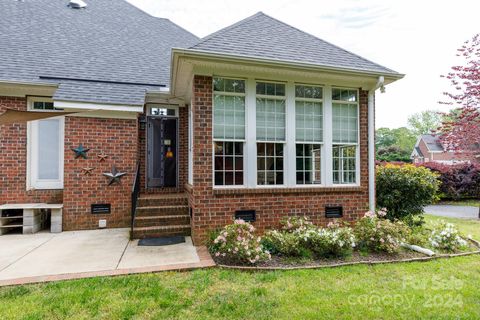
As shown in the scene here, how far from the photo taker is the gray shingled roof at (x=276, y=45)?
5145 mm

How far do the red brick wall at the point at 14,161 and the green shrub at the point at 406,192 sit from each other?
8.74 meters

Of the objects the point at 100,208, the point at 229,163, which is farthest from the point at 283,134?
the point at 100,208

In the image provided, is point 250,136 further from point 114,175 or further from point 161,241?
point 114,175

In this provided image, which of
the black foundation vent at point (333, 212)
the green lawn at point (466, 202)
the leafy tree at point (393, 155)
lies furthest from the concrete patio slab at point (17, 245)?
the leafy tree at point (393, 155)

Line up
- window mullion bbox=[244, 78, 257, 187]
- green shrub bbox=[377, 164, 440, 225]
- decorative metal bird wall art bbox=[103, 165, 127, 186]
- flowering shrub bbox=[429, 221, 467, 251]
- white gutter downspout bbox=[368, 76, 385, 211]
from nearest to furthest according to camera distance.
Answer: flowering shrub bbox=[429, 221, 467, 251], window mullion bbox=[244, 78, 257, 187], white gutter downspout bbox=[368, 76, 385, 211], green shrub bbox=[377, 164, 440, 225], decorative metal bird wall art bbox=[103, 165, 127, 186]

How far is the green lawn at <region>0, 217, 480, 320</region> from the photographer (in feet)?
9.13

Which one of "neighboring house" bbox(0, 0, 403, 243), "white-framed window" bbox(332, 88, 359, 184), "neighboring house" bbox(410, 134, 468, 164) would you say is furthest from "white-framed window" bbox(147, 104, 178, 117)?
"neighboring house" bbox(410, 134, 468, 164)

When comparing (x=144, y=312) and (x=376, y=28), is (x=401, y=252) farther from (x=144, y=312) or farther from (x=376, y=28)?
(x=376, y=28)

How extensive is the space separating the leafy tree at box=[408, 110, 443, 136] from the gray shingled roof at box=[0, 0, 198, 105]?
51.7 metres

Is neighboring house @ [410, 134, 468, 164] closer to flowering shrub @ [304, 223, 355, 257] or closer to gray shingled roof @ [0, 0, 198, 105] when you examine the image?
gray shingled roof @ [0, 0, 198, 105]

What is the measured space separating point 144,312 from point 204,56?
4.02 m

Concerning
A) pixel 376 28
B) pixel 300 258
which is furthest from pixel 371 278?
pixel 376 28

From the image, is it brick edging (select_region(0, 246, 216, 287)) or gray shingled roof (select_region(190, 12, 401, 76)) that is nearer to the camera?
brick edging (select_region(0, 246, 216, 287))

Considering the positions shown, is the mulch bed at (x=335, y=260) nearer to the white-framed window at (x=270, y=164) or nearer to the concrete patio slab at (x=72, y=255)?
the white-framed window at (x=270, y=164)
